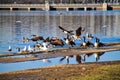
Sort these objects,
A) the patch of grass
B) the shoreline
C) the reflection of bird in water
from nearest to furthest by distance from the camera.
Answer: the patch of grass, the shoreline, the reflection of bird in water

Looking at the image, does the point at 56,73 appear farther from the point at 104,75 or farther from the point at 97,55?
the point at 97,55

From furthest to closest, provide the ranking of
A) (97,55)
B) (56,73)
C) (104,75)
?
(97,55) → (56,73) → (104,75)

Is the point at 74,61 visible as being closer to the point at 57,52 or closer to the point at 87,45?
the point at 57,52

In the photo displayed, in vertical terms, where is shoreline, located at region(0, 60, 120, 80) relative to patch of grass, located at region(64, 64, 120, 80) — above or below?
below

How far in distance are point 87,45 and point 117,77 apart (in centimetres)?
2061

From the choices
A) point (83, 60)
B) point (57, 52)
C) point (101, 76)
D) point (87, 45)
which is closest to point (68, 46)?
point (87, 45)

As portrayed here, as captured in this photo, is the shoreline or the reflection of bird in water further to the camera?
the reflection of bird in water

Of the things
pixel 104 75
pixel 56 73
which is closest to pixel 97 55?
pixel 56 73

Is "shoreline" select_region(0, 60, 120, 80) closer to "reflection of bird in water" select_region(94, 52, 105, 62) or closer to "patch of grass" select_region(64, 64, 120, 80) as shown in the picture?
"patch of grass" select_region(64, 64, 120, 80)

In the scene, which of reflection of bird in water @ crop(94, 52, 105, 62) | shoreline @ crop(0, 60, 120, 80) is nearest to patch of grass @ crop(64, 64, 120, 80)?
shoreline @ crop(0, 60, 120, 80)

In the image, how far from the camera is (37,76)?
22.9 metres

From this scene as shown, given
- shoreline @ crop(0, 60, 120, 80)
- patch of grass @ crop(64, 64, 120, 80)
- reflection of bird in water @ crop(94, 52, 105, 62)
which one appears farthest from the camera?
reflection of bird in water @ crop(94, 52, 105, 62)

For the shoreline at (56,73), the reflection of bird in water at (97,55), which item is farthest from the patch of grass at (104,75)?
the reflection of bird in water at (97,55)

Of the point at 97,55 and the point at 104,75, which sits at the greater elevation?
the point at 104,75
